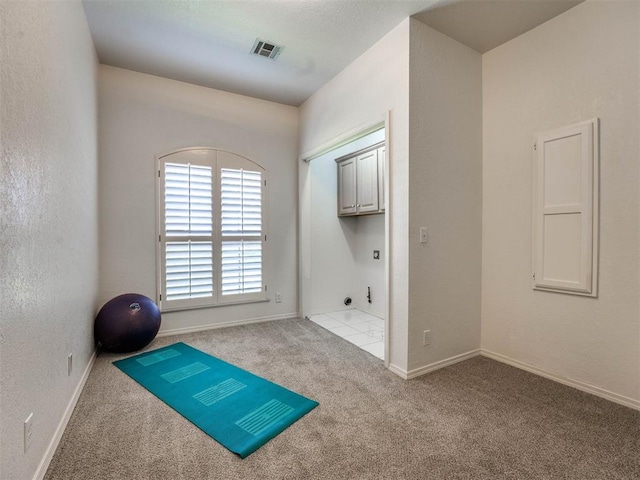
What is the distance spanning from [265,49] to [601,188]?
3.04m

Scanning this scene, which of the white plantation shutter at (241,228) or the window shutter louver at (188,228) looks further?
the white plantation shutter at (241,228)

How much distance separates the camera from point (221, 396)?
226 cm

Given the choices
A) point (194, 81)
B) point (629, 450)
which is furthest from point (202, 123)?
point (629, 450)

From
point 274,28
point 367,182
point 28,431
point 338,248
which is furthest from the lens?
point 338,248

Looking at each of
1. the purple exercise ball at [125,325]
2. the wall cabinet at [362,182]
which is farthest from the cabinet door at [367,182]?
the purple exercise ball at [125,325]

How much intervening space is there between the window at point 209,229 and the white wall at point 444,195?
86.6 inches

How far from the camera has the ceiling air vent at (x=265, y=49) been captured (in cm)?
288

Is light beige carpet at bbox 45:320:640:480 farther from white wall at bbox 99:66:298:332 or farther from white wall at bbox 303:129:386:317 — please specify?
white wall at bbox 303:129:386:317

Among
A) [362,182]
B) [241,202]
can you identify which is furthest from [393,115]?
[241,202]

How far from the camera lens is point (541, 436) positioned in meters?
1.83

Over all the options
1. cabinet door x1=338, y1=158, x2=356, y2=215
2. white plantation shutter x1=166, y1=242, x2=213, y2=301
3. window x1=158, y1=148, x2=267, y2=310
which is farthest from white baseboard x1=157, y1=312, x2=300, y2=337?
cabinet door x1=338, y1=158, x2=356, y2=215

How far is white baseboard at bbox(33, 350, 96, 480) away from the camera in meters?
1.49

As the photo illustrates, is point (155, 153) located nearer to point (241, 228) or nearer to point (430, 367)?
point (241, 228)

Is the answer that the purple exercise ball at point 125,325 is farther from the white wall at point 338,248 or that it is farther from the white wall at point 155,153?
the white wall at point 338,248
